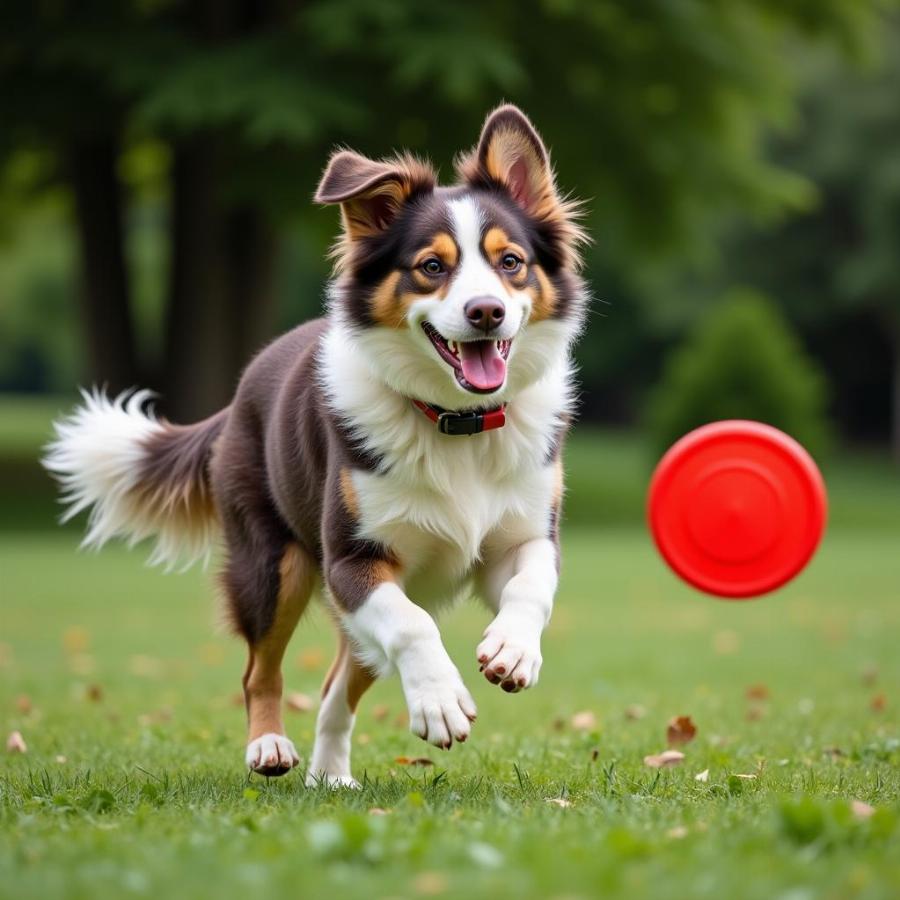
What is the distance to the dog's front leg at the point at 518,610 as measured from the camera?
194 inches

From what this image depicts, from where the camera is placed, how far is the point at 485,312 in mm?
5090

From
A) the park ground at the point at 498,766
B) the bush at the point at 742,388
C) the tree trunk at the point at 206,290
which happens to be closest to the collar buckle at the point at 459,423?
the park ground at the point at 498,766

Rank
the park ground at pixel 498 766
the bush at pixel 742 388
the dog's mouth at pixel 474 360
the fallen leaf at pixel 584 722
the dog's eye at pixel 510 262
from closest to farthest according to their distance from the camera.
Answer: the park ground at pixel 498 766 → the dog's mouth at pixel 474 360 → the dog's eye at pixel 510 262 → the fallen leaf at pixel 584 722 → the bush at pixel 742 388

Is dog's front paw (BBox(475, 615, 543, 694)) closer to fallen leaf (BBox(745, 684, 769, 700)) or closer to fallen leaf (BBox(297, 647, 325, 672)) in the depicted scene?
fallen leaf (BBox(745, 684, 769, 700))

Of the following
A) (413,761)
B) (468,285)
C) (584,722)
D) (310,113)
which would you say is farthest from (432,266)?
(310,113)

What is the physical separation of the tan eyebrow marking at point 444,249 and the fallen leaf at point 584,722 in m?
3.13

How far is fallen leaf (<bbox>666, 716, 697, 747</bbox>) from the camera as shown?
680cm

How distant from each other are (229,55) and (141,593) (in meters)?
8.21

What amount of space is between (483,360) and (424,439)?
15.2 inches

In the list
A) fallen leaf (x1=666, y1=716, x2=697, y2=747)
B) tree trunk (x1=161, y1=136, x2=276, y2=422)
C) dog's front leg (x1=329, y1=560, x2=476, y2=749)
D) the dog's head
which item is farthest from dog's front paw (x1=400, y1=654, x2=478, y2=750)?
tree trunk (x1=161, y1=136, x2=276, y2=422)

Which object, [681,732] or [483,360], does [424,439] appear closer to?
[483,360]

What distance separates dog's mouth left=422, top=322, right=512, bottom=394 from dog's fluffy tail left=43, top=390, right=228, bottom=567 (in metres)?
1.92

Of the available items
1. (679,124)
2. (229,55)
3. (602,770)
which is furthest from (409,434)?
(679,124)

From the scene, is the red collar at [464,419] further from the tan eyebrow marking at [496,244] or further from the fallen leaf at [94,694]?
the fallen leaf at [94,694]
